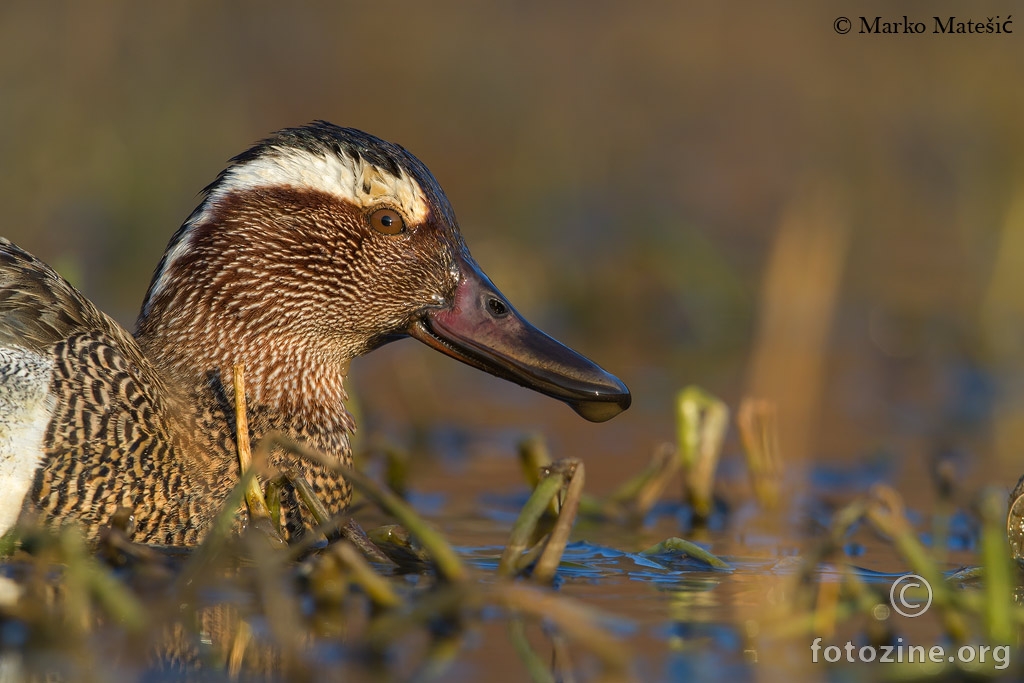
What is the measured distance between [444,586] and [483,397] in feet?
15.1

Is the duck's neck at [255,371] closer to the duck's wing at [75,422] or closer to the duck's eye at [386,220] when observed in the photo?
the duck's wing at [75,422]

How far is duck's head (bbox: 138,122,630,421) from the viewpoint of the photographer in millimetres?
4496

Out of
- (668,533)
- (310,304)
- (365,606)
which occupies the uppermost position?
(310,304)

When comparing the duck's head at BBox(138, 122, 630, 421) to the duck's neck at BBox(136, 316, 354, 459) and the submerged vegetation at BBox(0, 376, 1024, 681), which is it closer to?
the duck's neck at BBox(136, 316, 354, 459)

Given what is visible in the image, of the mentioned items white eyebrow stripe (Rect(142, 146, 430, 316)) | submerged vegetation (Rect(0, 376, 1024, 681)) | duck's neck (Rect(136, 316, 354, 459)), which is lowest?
submerged vegetation (Rect(0, 376, 1024, 681))

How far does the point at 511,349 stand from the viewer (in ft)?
14.7

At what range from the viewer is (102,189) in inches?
407

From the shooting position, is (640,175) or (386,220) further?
(640,175)

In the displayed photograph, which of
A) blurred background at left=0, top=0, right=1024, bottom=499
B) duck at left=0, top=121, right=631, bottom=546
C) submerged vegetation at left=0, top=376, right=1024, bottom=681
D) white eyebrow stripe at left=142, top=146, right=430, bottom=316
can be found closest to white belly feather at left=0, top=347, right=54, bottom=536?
submerged vegetation at left=0, top=376, right=1024, bottom=681

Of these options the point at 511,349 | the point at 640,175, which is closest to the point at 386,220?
the point at 511,349

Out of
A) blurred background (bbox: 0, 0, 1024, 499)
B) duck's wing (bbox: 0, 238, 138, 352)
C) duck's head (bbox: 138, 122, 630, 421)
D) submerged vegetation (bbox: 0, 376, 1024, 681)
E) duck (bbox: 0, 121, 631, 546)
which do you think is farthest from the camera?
blurred background (bbox: 0, 0, 1024, 499)

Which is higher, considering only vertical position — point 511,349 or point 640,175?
point 640,175

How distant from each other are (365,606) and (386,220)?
151cm

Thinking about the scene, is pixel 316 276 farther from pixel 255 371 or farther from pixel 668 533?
pixel 668 533
